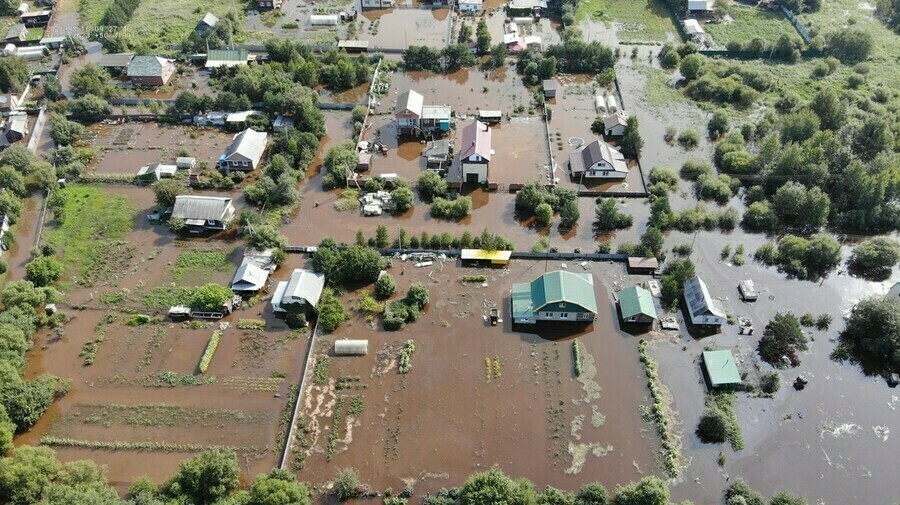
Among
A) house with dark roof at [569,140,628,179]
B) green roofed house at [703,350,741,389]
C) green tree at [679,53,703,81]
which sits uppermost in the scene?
green tree at [679,53,703,81]

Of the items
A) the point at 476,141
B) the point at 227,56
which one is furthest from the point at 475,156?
the point at 227,56

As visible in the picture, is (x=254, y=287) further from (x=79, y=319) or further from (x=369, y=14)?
(x=369, y=14)

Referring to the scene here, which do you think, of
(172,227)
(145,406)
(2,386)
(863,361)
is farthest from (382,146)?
(863,361)

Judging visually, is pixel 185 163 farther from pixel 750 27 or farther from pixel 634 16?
pixel 750 27

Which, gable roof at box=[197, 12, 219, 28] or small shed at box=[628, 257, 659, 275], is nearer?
small shed at box=[628, 257, 659, 275]

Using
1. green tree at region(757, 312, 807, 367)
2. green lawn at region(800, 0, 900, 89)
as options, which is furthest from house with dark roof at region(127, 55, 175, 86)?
green lawn at region(800, 0, 900, 89)

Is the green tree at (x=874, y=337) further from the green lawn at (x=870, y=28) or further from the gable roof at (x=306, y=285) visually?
the green lawn at (x=870, y=28)

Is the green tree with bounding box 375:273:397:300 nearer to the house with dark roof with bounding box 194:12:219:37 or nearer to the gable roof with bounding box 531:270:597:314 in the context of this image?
the gable roof with bounding box 531:270:597:314

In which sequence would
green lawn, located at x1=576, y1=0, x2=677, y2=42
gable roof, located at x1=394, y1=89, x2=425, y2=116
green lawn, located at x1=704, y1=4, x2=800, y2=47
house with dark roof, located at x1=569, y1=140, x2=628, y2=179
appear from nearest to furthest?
house with dark roof, located at x1=569, y1=140, x2=628, y2=179 → gable roof, located at x1=394, y1=89, x2=425, y2=116 → green lawn, located at x1=704, y1=4, x2=800, y2=47 → green lawn, located at x1=576, y1=0, x2=677, y2=42
